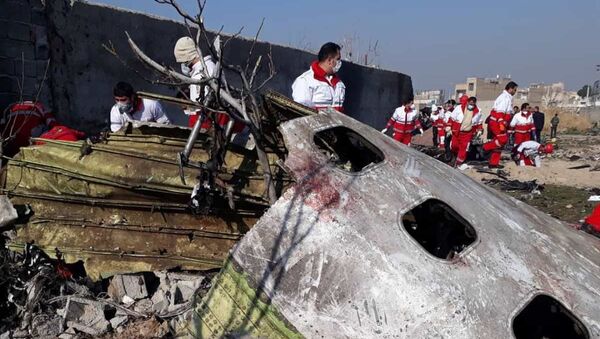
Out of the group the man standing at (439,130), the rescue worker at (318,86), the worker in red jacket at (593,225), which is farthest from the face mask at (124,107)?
the man standing at (439,130)

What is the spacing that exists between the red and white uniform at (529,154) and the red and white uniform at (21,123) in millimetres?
9752

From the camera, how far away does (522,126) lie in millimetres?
11719

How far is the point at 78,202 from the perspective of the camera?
3311mm

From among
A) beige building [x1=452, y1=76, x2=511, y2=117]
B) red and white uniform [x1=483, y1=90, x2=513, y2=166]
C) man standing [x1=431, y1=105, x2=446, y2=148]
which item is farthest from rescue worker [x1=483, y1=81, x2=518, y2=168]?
beige building [x1=452, y1=76, x2=511, y2=117]

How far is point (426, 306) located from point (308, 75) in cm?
320

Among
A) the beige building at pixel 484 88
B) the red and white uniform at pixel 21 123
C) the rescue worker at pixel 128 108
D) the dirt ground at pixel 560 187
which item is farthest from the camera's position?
the beige building at pixel 484 88

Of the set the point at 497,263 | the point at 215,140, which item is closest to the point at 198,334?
the point at 215,140

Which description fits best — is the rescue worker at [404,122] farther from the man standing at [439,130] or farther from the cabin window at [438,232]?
the cabin window at [438,232]

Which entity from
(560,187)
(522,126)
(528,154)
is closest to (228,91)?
(560,187)

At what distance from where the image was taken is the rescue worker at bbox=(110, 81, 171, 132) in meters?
4.50

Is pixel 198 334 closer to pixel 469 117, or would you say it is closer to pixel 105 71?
pixel 105 71

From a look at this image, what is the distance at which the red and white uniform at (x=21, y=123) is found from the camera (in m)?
4.06

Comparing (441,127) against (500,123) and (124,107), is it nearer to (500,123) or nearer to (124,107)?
(500,123)

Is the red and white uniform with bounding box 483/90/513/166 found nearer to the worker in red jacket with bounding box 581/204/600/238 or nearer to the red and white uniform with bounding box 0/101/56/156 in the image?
the worker in red jacket with bounding box 581/204/600/238
